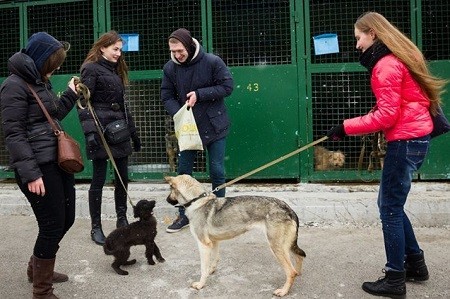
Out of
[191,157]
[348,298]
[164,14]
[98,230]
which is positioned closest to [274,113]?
[191,157]

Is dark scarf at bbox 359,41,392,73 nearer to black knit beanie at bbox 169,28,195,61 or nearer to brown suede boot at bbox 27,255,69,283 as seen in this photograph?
black knit beanie at bbox 169,28,195,61

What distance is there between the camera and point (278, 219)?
3781 millimetres

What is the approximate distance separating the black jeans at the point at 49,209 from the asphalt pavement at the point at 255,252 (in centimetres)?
55

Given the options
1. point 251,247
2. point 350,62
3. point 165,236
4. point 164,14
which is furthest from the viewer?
point 164,14

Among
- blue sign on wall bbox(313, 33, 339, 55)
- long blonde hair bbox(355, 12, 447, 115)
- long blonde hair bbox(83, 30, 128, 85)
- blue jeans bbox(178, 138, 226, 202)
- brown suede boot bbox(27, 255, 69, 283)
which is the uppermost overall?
blue sign on wall bbox(313, 33, 339, 55)

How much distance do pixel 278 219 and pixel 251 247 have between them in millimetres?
1264

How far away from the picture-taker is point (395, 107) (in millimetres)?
3480

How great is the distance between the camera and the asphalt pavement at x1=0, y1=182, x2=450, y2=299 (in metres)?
3.99

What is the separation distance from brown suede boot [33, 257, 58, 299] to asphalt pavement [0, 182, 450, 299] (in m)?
0.29

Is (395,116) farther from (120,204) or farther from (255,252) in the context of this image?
(120,204)

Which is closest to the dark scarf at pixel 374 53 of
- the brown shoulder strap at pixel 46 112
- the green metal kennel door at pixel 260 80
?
the brown shoulder strap at pixel 46 112

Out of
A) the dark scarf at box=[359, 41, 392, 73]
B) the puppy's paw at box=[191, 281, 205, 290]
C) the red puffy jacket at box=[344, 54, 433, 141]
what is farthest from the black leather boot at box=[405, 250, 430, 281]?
the puppy's paw at box=[191, 281, 205, 290]

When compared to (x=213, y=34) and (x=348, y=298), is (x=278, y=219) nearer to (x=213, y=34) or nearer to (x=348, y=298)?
(x=348, y=298)

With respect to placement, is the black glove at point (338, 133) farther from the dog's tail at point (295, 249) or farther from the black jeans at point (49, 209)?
the black jeans at point (49, 209)
